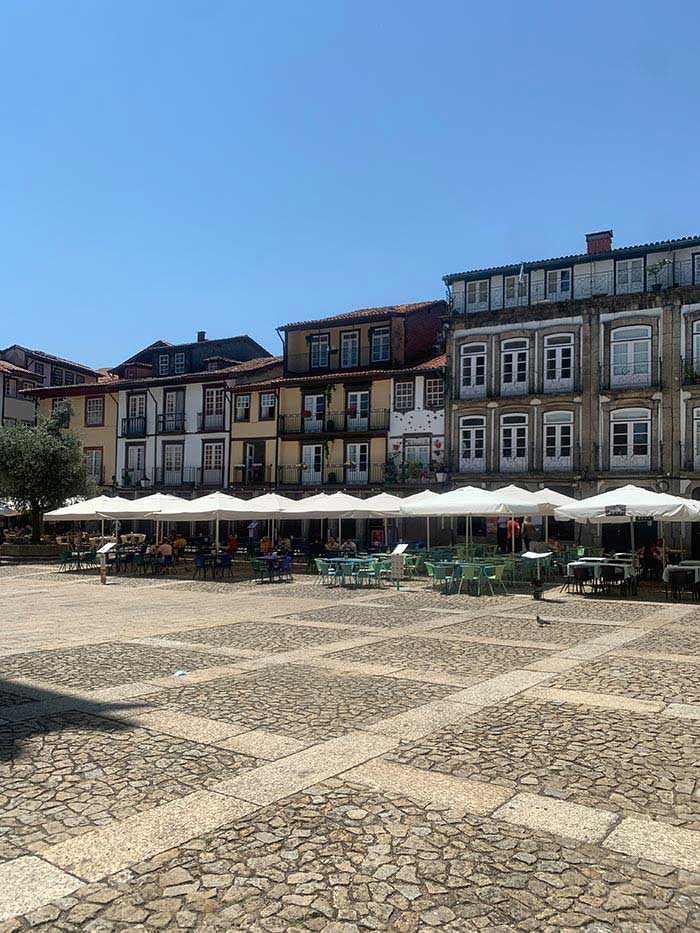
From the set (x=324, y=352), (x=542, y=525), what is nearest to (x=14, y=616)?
(x=542, y=525)

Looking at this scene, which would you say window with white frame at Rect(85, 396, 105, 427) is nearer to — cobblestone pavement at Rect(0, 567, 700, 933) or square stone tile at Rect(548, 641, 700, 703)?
cobblestone pavement at Rect(0, 567, 700, 933)

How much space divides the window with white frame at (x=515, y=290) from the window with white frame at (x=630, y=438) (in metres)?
6.76

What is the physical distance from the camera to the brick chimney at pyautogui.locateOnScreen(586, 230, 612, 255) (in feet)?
115

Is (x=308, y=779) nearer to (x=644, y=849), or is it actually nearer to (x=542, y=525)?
(x=644, y=849)

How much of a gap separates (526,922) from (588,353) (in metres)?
31.8

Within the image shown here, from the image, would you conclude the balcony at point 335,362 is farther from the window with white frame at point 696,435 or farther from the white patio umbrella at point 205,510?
the white patio umbrella at point 205,510

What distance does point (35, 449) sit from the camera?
32562mm

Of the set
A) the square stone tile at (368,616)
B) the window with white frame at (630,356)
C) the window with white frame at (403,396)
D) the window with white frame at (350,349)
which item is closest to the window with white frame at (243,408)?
the window with white frame at (350,349)

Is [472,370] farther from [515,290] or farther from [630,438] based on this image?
[630,438]

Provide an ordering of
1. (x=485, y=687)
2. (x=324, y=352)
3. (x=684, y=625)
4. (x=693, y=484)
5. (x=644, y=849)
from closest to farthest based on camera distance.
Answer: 1. (x=644, y=849)
2. (x=485, y=687)
3. (x=684, y=625)
4. (x=693, y=484)
5. (x=324, y=352)

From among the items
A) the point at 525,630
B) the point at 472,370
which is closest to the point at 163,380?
the point at 472,370

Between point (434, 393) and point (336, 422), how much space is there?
539 centimetres

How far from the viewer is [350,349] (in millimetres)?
40625

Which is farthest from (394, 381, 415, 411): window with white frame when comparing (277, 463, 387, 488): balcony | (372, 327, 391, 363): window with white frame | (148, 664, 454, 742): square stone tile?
(148, 664, 454, 742): square stone tile
